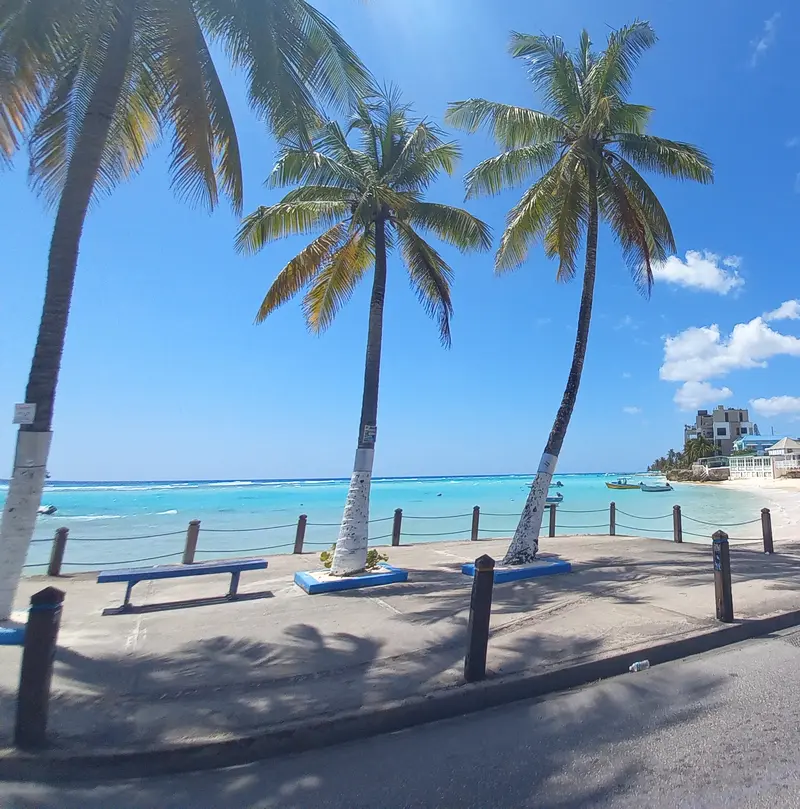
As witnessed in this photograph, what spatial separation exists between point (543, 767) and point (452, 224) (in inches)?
361

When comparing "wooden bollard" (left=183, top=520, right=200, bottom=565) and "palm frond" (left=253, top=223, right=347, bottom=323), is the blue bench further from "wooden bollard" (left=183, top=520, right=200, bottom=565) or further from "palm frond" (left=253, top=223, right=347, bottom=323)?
"palm frond" (left=253, top=223, right=347, bottom=323)

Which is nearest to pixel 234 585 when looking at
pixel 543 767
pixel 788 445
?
pixel 543 767

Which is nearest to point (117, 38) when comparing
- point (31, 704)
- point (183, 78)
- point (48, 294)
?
point (183, 78)

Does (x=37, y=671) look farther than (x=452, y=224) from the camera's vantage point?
No

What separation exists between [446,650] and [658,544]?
9.73 metres

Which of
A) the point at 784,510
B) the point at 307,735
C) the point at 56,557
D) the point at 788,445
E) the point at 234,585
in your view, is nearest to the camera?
the point at 307,735

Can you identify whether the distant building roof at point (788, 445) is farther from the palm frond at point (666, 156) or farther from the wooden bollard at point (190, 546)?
the wooden bollard at point (190, 546)

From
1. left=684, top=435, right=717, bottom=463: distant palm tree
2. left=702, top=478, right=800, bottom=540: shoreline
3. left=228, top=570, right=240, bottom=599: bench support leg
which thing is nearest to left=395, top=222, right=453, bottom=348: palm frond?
left=228, top=570, right=240, bottom=599: bench support leg

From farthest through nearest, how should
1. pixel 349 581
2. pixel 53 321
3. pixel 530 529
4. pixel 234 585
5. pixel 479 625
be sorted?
pixel 530 529
pixel 349 581
pixel 234 585
pixel 53 321
pixel 479 625

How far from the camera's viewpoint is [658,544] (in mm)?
12742

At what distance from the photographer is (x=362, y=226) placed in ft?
32.7

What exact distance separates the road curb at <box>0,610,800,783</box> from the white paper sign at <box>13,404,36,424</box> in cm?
342

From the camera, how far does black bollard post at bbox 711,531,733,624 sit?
19.0ft

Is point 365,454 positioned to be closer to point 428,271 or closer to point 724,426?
point 428,271
